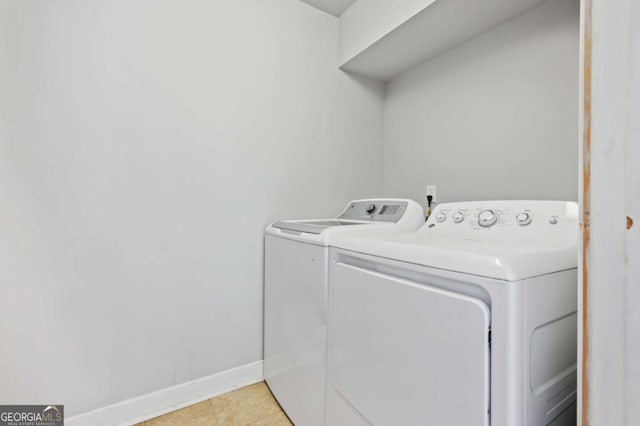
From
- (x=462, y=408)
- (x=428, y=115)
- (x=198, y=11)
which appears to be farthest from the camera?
(x=428, y=115)

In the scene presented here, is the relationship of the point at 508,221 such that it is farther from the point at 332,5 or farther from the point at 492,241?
the point at 332,5

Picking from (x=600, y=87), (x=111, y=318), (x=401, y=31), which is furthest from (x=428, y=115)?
(x=111, y=318)

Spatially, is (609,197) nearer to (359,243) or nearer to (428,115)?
(359,243)

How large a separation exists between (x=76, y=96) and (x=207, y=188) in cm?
66

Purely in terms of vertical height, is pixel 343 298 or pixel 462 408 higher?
pixel 343 298

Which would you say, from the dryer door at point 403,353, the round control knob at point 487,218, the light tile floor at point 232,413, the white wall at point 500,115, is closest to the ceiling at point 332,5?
the white wall at point 500,115

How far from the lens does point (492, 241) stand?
1.05 metres

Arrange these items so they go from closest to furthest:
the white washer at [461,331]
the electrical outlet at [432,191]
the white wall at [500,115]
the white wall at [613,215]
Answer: the white wall at [613,215], the white washer at [461,331], the white wall at [500,115], the electrical outlet at [432,191]

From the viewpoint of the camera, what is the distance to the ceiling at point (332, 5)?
5.96 ft

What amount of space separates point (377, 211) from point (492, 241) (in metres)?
0.65

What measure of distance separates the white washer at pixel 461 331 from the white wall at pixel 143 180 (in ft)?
2.90

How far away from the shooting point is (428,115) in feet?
6.07

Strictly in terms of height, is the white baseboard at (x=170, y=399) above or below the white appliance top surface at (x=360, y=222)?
below

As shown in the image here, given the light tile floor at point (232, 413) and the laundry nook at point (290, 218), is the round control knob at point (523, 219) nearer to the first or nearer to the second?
the laundry nook at point (290, 218)
